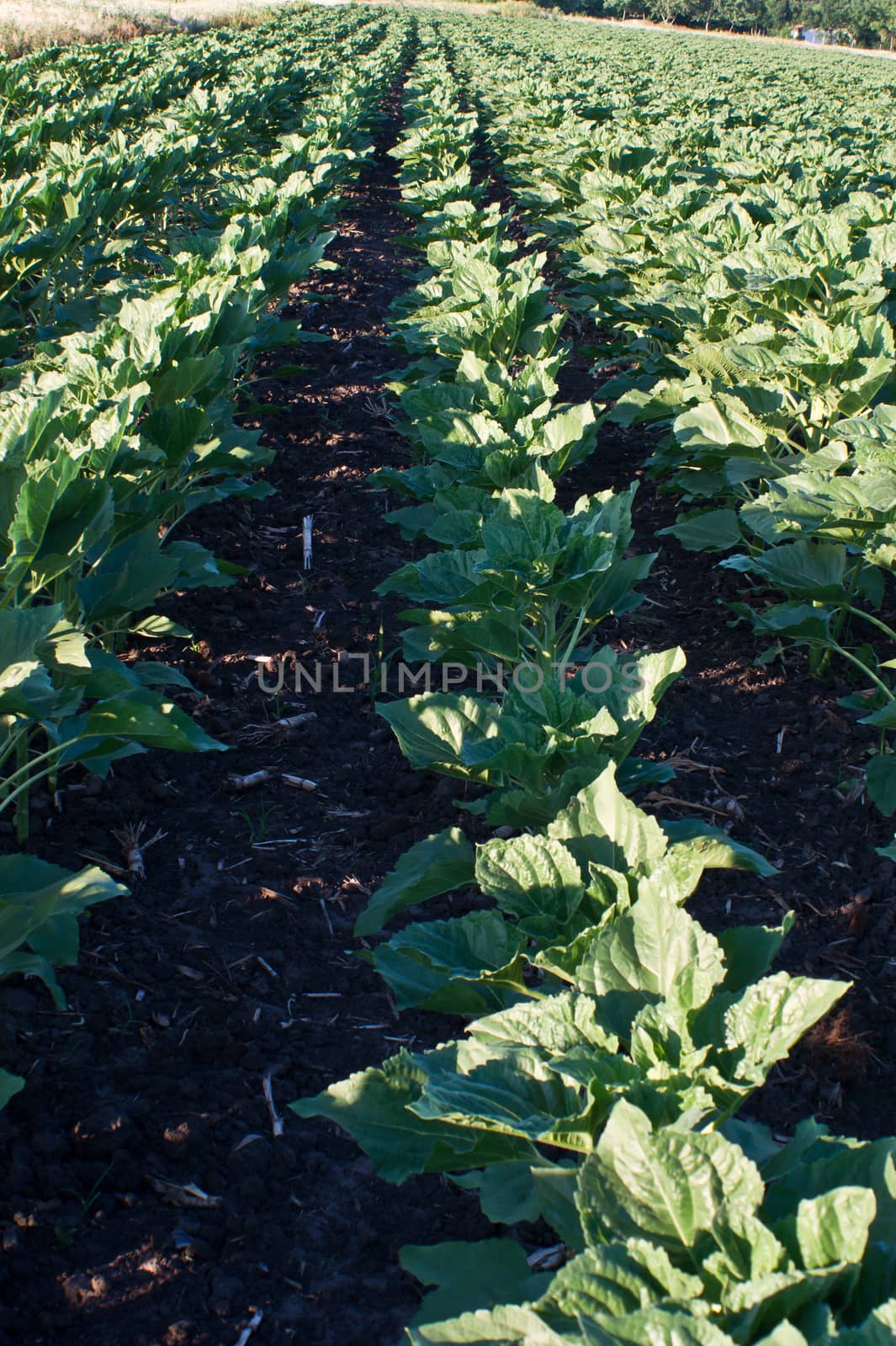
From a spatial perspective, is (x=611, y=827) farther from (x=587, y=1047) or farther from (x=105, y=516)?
(x=105, y=516)

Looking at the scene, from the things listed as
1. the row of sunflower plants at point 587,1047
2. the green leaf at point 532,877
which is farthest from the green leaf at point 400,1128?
the green leaf at point 532,877

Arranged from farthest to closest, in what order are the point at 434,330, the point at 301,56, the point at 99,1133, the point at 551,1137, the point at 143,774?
the point at 301,56 < the point at 434,330 < the point at 143,774 < the point at 99,1133 < the point at 551,1137

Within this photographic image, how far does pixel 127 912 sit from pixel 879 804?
2087 mm

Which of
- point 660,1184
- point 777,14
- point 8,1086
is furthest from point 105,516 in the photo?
point 777,14

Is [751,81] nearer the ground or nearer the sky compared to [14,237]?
nearer the sky

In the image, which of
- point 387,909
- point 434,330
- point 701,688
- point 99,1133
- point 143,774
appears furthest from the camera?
point 434,330

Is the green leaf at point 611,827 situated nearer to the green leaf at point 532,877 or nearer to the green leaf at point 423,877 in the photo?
the green leaf at point 532,877

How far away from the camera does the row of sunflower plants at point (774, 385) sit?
3656 mm

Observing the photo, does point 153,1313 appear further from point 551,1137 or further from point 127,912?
point 127,912

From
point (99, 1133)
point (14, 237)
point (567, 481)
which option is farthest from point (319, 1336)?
point (14, 237)

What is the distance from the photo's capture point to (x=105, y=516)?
3049 millimetres

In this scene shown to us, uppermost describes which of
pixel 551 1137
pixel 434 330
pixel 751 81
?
pixel 751 81

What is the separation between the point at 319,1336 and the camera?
1.92 meters

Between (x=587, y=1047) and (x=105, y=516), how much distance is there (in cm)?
210
